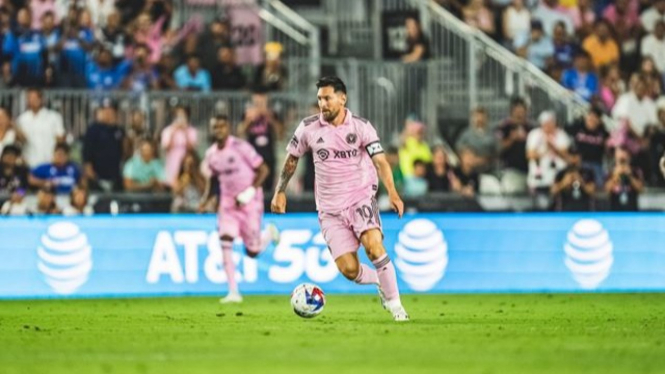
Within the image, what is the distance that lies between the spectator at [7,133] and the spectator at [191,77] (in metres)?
3.24

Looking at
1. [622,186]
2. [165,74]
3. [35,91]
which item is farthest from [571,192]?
[35,91]

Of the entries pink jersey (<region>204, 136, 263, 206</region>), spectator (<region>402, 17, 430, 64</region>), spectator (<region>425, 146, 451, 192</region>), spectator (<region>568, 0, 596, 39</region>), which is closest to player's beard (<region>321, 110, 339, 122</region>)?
pink jersey (<region>204, 136, 263, 206</region>)

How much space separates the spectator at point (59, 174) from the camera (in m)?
27.3

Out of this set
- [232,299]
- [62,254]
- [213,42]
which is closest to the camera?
[232,299]

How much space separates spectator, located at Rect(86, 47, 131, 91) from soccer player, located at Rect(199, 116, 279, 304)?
16.9 feet

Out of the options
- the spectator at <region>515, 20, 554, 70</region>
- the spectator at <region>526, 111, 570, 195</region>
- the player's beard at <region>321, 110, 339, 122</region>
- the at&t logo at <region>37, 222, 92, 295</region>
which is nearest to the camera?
the player's beard at <region>321, 110, 339, 122</region>

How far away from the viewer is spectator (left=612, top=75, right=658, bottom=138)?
100 feet

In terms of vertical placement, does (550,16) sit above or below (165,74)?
above

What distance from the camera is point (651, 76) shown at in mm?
30984

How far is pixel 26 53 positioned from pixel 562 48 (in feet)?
33.4

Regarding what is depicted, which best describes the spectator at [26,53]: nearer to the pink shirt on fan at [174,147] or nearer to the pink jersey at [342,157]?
the pink shirt on fan at [174,147]

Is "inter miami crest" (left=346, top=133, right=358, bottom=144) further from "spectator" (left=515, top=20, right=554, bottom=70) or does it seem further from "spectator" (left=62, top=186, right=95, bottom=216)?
"spectator" (left=515, top=20, right=554, bottom=70)

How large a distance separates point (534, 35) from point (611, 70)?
1.63 meters

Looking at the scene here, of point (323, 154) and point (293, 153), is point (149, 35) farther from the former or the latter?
point (323, 154)
